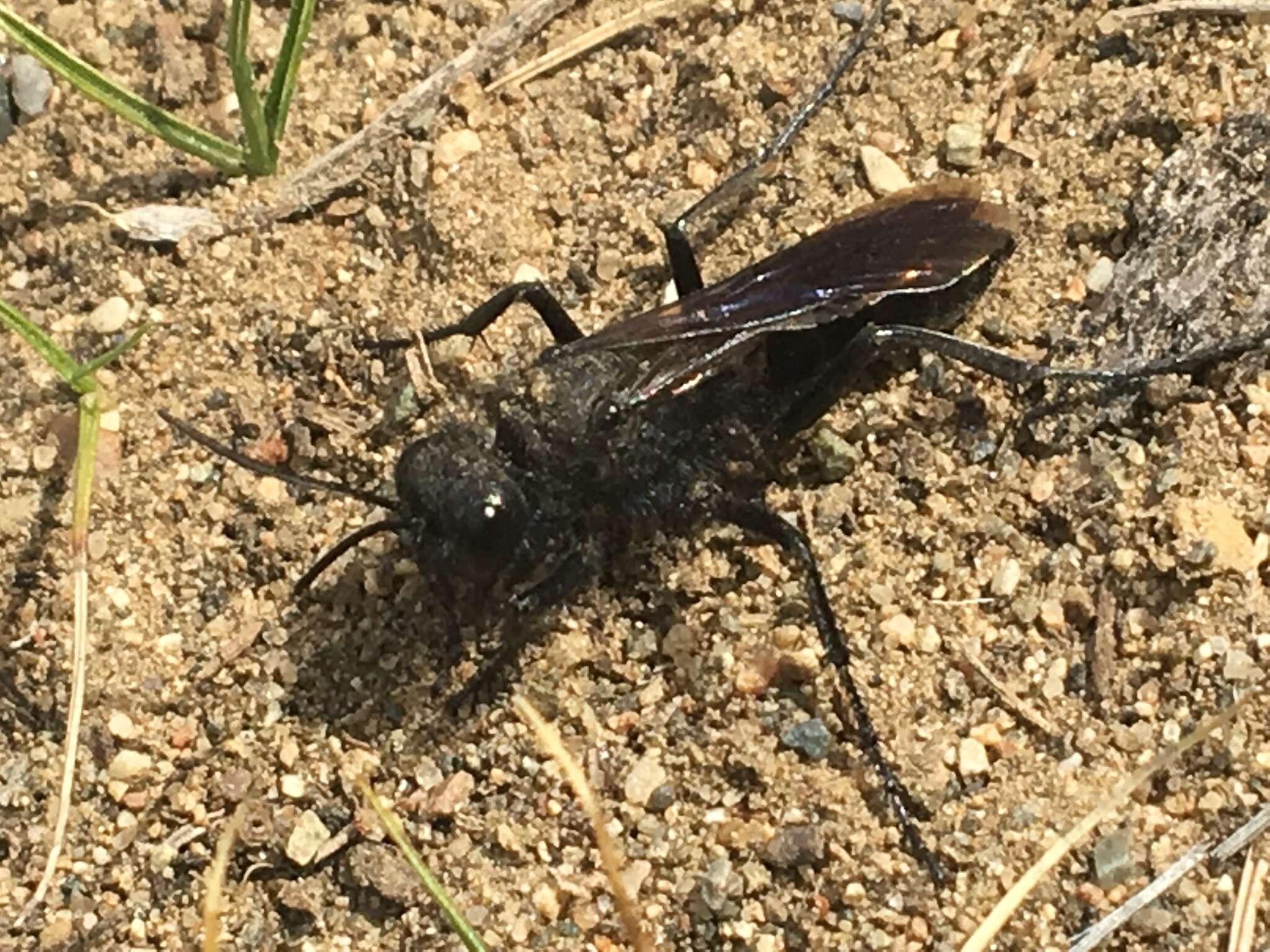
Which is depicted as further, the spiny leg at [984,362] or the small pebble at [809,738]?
the spiny leg at [984,362]

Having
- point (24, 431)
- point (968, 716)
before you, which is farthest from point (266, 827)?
point (968, 716)

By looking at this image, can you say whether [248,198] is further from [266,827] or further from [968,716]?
[968,716]

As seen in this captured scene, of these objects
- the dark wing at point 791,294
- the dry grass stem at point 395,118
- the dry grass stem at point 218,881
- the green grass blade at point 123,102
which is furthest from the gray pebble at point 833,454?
the green grass blade at point 123,102

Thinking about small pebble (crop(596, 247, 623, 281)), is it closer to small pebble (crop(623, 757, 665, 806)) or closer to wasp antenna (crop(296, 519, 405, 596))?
wasp antenna (crop(296, 519, 405, 596))

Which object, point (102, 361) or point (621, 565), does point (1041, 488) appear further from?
point (102, 361)

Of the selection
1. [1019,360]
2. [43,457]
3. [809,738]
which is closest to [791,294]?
[1019,360]

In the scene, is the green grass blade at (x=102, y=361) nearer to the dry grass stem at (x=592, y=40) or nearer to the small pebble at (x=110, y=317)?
the small pebble at (x=110, y=317)
